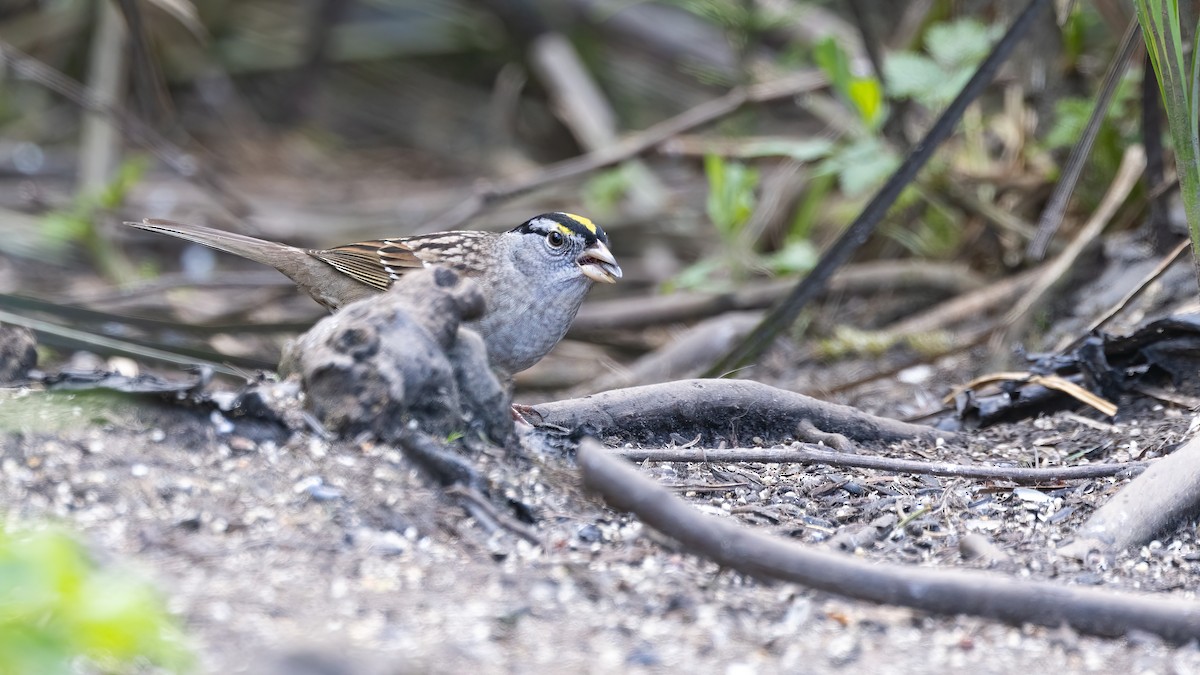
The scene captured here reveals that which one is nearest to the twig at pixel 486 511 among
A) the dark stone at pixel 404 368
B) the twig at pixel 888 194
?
the dark stone at pixel 404 368

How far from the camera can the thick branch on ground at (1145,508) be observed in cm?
254

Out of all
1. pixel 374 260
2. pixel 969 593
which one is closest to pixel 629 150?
pixel 374 260

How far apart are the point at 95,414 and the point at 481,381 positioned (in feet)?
2.55

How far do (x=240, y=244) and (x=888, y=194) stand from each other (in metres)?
2.14

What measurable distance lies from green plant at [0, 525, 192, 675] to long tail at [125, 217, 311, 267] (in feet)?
8.74

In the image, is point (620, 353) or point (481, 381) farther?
point (620, 353)

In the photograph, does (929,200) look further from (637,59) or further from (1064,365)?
(637,59)

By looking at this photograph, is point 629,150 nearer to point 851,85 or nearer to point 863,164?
point 851,85

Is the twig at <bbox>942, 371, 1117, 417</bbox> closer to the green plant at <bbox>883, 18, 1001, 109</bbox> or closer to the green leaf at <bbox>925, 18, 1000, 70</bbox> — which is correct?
the green plant at <bbox>883, 18, 1001, 109</bbox>

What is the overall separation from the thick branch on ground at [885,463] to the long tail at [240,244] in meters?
1.80

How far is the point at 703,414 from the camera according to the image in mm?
3180

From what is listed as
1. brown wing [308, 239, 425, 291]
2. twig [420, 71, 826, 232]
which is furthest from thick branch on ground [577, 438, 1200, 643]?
twig [420, 71, 826, 232]

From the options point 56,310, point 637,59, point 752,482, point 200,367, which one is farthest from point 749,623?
point 637,59

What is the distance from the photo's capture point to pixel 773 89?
6086 mm
